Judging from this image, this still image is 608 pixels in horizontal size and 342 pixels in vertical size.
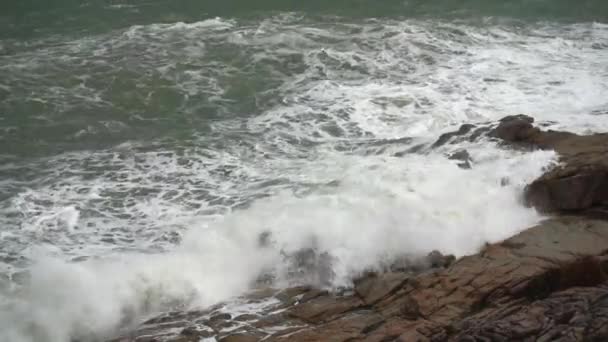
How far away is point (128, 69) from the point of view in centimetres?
1527

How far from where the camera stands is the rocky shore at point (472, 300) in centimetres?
595

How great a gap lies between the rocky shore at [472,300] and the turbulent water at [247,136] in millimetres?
459

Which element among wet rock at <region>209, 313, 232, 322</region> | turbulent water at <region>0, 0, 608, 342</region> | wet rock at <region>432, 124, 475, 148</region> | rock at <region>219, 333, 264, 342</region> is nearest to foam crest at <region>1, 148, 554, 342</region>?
turbulent water at <region>0, 0, 608, 342</region>

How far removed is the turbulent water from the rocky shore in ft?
1.51

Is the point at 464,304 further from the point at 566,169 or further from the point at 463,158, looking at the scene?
the point at 463,158

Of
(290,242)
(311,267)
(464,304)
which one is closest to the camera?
(464,304)

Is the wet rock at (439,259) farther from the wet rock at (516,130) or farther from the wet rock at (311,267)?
the wet rock at (516,130)

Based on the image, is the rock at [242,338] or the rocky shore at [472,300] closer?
the rocky shore at [472,300]

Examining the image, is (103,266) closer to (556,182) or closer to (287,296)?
(287,296)

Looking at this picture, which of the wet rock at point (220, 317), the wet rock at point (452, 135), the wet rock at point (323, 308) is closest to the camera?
the wet rock at point (323, 308)

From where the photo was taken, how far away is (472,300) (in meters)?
6.47

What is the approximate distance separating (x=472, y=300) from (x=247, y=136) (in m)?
6.61

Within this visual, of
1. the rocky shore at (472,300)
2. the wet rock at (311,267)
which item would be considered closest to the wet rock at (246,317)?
the rocky shore at (472,300)

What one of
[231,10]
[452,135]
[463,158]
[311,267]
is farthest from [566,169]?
[231,10]
